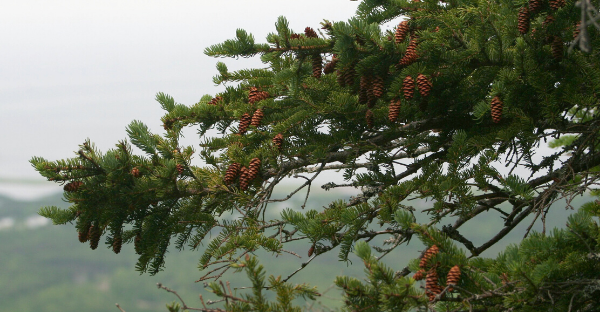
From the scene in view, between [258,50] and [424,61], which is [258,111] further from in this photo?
[424,61]

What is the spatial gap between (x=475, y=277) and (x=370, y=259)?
2.05 feet

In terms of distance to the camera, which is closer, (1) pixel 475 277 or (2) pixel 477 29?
(1) pixel 475 277

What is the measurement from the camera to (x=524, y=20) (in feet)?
11.7

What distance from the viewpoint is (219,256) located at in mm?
3465

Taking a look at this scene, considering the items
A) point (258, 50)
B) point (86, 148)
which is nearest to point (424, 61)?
point (258, 50)

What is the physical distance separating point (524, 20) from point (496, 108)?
0.64 meters

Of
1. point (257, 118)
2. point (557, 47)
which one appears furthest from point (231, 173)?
point (557, 47)

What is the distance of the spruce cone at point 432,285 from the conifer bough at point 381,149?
0.08m

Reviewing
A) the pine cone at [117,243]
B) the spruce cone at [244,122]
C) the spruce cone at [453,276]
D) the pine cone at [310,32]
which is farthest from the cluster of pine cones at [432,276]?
the pine cone at [117,243]

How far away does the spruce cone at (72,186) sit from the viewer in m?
3.96

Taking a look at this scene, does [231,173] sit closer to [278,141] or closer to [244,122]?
[278,141]

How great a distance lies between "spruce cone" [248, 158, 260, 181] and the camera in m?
3.88

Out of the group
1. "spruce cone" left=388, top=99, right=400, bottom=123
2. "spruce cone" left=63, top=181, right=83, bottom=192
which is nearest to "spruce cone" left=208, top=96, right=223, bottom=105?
"spruce cone" left=63, top=181, right=83, bottom=192

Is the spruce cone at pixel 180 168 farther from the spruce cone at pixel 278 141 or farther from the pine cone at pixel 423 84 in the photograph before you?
the pine cone at pixel 423 84
